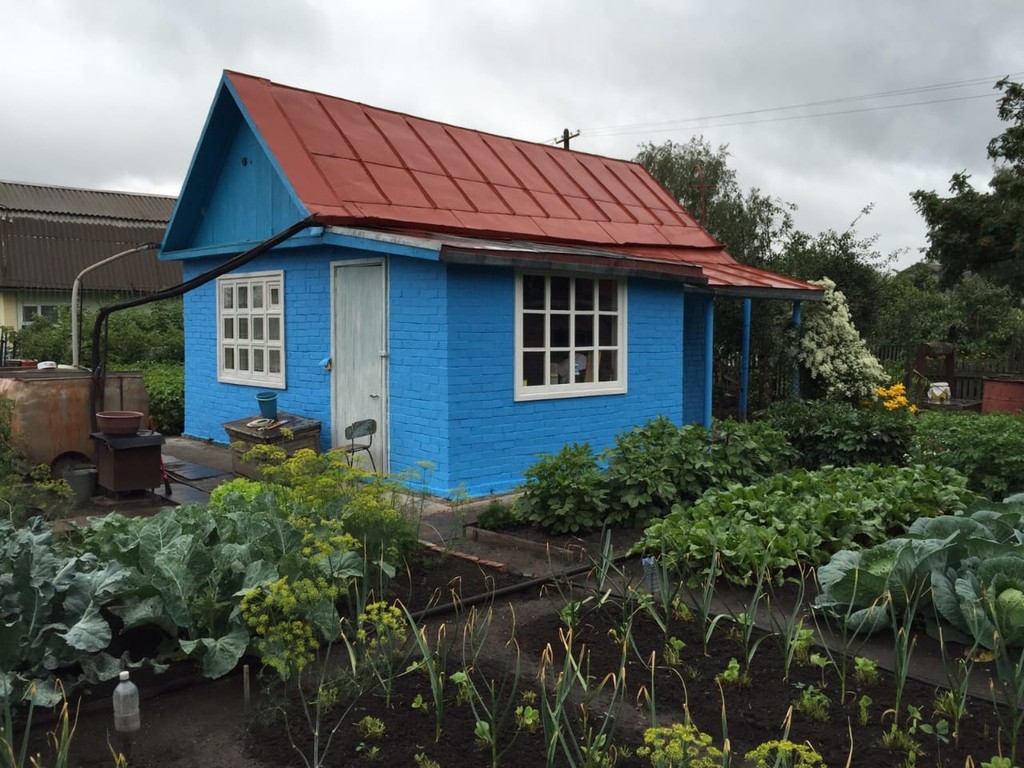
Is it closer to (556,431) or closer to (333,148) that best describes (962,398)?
(556,431)

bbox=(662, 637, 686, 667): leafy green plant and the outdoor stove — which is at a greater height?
the outdoor stove

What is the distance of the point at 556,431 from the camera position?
9.42 meters

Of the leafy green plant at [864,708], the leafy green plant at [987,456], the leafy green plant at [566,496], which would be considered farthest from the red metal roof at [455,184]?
the leafy green plant at [864,708]

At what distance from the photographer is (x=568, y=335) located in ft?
31.1

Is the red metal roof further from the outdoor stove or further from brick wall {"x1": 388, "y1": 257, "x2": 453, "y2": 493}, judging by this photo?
the outdoor stove

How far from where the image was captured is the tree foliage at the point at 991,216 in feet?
58.9

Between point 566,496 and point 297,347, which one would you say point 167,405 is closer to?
point 297,347

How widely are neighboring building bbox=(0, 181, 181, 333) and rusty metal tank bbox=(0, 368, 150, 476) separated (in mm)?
20441

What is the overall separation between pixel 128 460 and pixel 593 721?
6.25m

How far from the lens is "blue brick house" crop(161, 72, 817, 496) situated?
8.56m

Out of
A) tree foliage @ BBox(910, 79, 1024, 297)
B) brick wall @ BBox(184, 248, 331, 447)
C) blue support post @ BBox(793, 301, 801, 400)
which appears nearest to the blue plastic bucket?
brick wall @ BBox(184, 248, 331, 447)

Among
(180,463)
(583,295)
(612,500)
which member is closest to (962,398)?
(583,295)

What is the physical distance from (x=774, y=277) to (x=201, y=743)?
1183 cm

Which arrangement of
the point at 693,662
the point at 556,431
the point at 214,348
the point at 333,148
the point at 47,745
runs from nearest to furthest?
the point at 47,745, the point at 693,662, the point at 556,431, the point at 333,148, the point at 214,348
